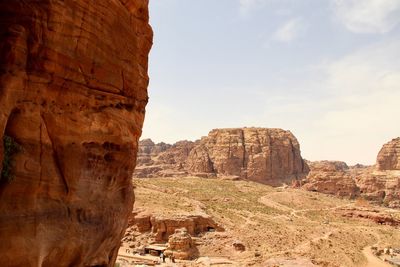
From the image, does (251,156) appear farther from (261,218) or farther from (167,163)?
(261,218)

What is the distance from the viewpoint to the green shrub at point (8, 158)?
40.5 feet

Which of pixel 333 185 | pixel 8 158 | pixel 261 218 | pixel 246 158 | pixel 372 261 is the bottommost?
pixel 372 261

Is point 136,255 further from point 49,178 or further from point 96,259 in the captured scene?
point 49,178

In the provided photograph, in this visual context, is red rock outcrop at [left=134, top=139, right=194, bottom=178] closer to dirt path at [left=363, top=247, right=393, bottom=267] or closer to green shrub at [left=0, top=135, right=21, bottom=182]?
dirt path at [left=363, top=247, right=393, bottom=267]

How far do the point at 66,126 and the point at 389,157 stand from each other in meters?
138

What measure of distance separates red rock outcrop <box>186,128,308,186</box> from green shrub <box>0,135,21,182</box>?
113504 mm

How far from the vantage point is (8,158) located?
12.4m

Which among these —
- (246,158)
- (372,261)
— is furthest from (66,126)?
(246,158)

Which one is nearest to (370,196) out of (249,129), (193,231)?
(249,129)

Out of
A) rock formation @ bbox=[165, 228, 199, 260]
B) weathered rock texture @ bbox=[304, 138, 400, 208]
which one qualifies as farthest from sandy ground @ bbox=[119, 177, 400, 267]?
weathered rock texture @ bbox=[304, 138, 400, 208]

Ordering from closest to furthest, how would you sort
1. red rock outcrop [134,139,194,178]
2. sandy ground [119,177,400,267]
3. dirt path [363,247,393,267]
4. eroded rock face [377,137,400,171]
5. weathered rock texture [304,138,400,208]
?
1. sandy ground [119,177,400,267]
2. dirt path [363,247,393,267]
3. weathered rock texture [304,138,400,208]
4. red rock outcrop [134,139,194,178]
5. eroded rock face [377,137,400,171]

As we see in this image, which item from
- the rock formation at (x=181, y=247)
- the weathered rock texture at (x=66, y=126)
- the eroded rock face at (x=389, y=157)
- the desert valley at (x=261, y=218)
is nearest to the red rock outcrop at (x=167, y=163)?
the desert valley at (x=261, y=218)

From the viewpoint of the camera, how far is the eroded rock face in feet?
435

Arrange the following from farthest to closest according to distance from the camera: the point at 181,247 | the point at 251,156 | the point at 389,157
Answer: the point at 389,157, the point at 251,156, the point at 181,247
